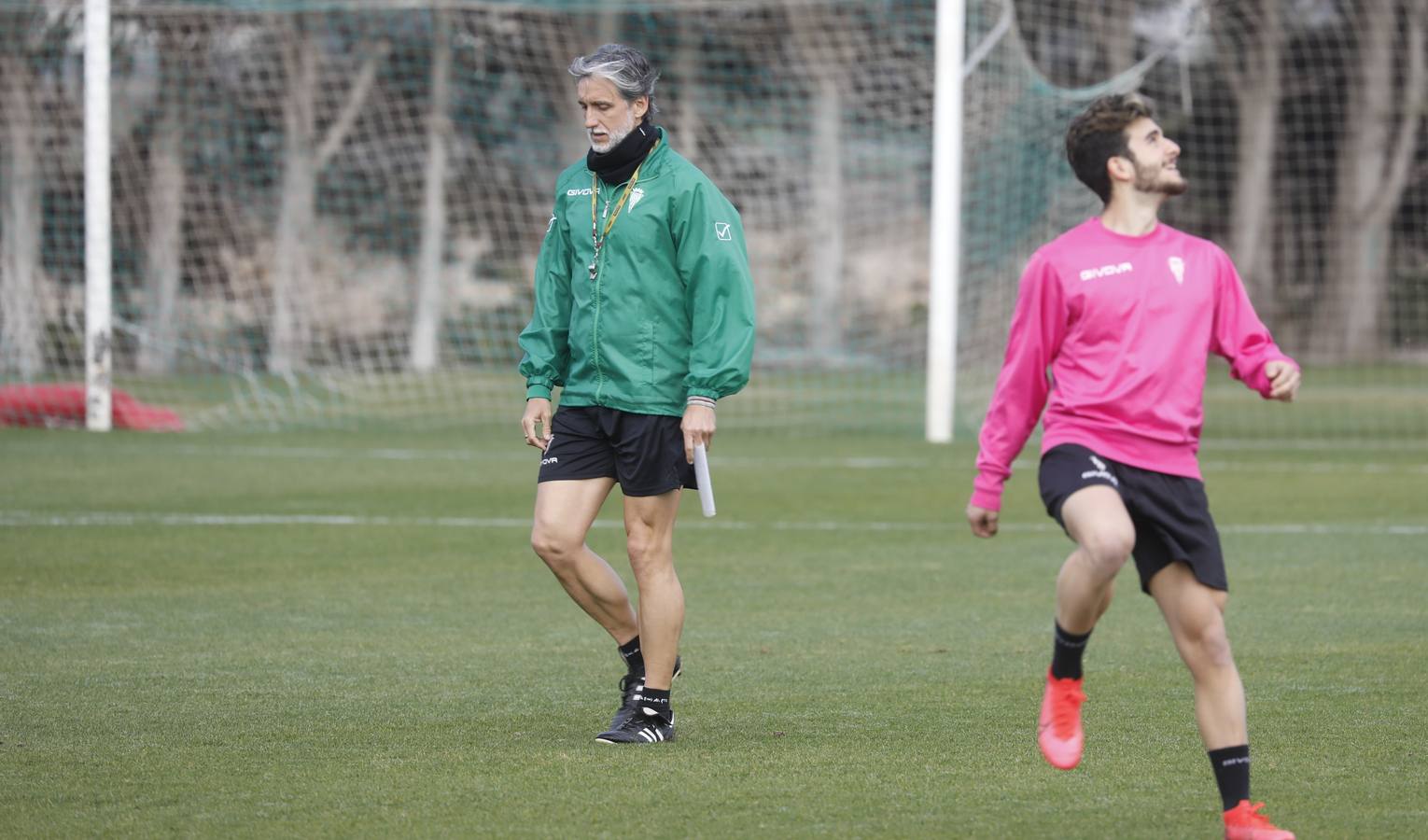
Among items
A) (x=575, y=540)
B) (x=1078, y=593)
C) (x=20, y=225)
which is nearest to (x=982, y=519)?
(x=1078, y=593)

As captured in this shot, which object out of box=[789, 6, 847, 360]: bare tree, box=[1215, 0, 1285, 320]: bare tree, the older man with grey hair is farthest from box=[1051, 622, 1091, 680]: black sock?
box=[1215, 0, 1285, 320]: bare tree

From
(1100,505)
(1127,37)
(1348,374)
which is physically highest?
(1127,37)

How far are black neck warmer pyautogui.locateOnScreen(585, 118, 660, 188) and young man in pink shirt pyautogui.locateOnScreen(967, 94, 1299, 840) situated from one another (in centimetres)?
152

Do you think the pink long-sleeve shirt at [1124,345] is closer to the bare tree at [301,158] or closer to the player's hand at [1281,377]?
the player's hand at [1281,377]

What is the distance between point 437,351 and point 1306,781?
18284 millimetres

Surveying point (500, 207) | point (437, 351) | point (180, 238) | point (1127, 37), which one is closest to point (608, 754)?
point (437, 351)

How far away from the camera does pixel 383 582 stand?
925cm

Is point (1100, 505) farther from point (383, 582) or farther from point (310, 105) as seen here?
point (310, 105)

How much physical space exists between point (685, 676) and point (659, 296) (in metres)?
1.73

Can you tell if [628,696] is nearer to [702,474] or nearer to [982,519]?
[702,474]

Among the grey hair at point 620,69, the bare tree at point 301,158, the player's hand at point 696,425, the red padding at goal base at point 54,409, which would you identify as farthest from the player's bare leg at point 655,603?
the bare tree at point 301,158

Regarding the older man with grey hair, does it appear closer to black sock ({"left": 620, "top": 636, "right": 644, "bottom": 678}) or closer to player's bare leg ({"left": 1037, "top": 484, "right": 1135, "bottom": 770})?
black sock ({"left": 620, "top": 636, "right": 644, "bottom": 678})

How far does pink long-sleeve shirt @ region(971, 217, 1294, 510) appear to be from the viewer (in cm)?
452

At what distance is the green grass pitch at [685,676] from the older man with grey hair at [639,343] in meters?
0.50
